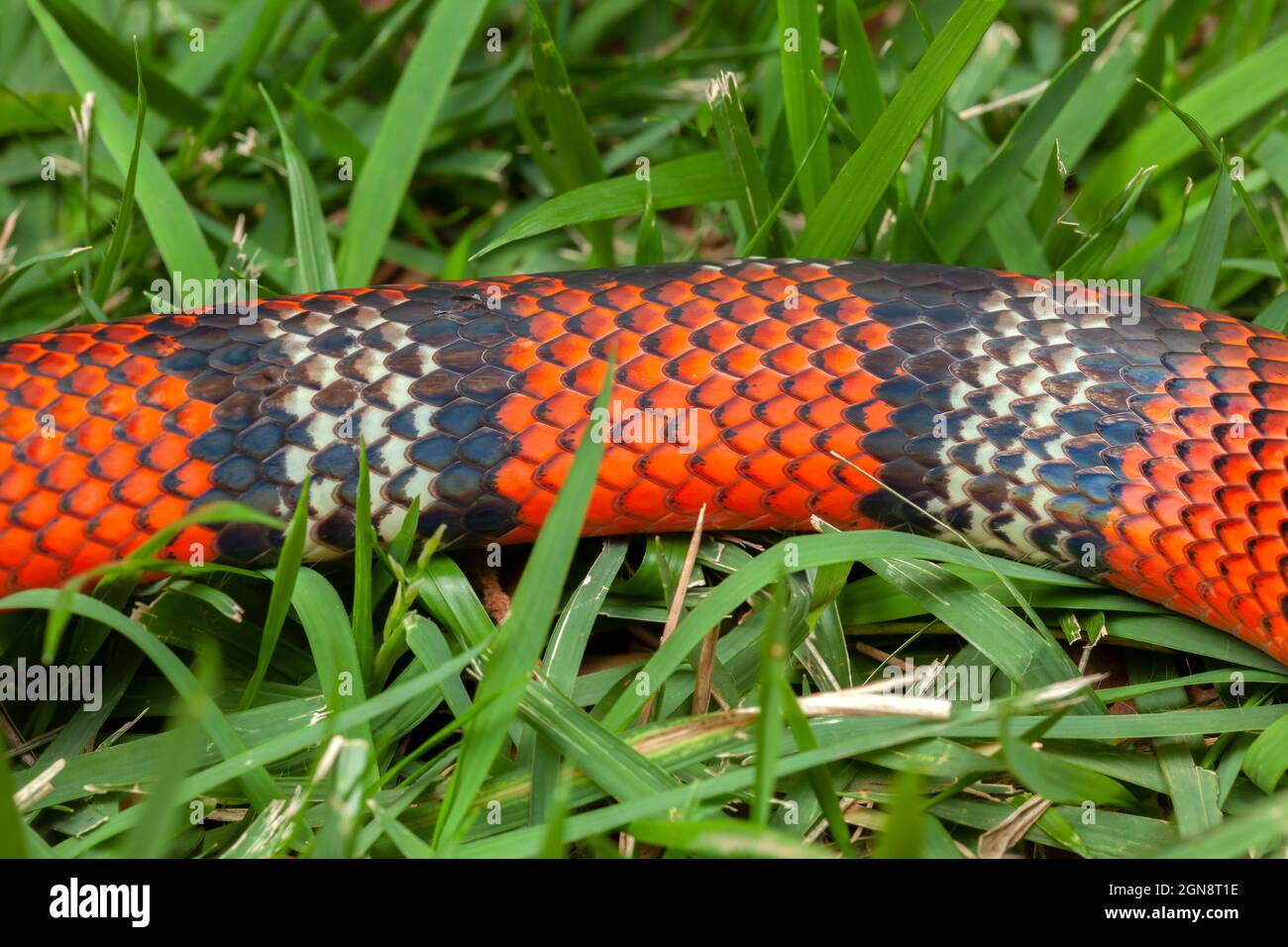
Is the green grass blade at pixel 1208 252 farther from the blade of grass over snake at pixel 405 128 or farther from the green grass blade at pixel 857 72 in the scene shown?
the blade of grass over snake at pixel 405 128

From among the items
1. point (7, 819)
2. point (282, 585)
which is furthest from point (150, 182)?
point (7, 819)

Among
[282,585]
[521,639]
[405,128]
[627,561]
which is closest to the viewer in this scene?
[521,639]

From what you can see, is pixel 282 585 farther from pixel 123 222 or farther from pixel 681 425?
pixel 123 222

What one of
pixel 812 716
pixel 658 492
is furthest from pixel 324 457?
pixel 812 716

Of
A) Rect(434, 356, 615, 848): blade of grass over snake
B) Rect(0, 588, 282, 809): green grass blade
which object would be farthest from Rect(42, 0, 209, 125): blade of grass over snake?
Rect(434, 356, 615, 848): blade of grass over snake

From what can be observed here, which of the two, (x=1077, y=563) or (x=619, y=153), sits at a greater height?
(x=619, y=153)

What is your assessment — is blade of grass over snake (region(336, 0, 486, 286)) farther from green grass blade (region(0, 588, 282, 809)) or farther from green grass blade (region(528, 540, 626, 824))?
green grass blade (region(0, 588, 282, 809))
